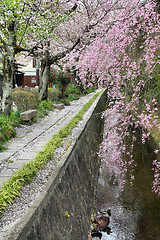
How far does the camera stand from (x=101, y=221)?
605 cm

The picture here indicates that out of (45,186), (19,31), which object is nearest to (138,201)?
(45,186)

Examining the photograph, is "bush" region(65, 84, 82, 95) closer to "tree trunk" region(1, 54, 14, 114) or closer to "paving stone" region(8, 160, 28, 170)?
"tree trunk" region(1, 54, 14, 114)

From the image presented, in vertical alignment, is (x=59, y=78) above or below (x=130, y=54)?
below

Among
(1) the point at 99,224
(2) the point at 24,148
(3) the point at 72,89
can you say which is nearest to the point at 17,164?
(2) the point at 24,148

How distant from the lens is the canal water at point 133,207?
6059 mm

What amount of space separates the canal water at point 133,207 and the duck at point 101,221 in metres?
0.19

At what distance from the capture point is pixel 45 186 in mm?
3672

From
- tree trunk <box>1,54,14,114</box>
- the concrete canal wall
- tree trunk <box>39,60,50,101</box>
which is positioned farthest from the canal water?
tree trunk <box>39,60,50,101</box>

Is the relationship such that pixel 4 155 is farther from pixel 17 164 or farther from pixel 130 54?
pixel 130 54

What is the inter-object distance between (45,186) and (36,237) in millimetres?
922

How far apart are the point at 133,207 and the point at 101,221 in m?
1.49

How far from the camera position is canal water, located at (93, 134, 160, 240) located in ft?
19.9

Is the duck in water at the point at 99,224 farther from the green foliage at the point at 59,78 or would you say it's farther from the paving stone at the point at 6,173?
the green foliage at the point at 59,78

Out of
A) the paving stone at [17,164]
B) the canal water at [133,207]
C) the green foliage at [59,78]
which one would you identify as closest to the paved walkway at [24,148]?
the paving stone at [17,164]
